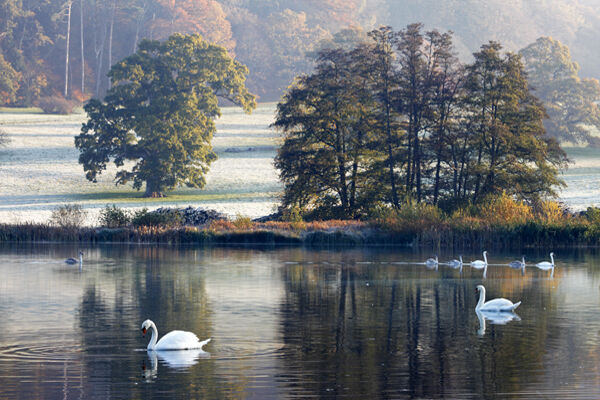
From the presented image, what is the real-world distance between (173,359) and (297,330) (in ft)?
12.7

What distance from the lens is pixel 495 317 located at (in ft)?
78.0

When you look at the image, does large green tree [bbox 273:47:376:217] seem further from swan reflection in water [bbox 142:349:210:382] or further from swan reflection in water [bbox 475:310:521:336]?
swan reflection in water [bbox 142:349:210:382]

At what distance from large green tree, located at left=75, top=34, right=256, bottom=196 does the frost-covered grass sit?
193 cm

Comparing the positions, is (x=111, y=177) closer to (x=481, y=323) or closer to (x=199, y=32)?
(x=199, y=32)

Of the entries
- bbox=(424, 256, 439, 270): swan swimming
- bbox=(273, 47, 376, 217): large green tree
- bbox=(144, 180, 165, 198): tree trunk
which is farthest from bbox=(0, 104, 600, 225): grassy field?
bbox=(424, 256, 439, 270): swan swimming

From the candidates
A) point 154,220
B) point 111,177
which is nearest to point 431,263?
point 154,220

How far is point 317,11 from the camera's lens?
6289 inches

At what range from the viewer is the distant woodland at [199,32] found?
120 m

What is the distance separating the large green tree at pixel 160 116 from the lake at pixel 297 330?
35.1 meters

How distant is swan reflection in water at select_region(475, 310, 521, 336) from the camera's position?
2306cm

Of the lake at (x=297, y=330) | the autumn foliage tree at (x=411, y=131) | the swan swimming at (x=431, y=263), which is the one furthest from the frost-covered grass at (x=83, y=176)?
the lake at (x=297, y=330)

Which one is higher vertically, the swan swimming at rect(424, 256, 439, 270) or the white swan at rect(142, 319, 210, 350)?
the swan swimming at rect(424, 256, 439, 270)

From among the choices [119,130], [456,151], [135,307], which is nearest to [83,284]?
[135,307]

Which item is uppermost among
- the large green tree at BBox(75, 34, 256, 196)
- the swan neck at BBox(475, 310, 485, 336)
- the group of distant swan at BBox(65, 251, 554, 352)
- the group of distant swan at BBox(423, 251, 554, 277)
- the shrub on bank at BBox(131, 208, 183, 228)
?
the large green tree at BBox(75, 34, 256, 196)
